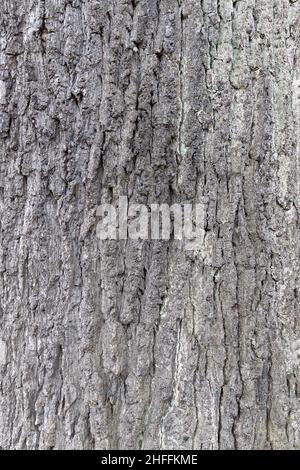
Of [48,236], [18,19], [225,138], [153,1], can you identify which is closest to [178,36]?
[153,1]

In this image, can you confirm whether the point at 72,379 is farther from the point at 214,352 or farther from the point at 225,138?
the point at 225,138

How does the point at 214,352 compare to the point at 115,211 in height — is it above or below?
below

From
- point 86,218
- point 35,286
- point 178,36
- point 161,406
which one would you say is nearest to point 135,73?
point 178,36

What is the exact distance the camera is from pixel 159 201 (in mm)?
1257

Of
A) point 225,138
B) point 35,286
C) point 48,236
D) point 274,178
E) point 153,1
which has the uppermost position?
point 153,1

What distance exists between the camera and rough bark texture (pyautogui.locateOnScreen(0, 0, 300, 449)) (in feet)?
4.09

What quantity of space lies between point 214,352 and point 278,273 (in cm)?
32

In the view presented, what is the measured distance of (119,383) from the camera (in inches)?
49.9

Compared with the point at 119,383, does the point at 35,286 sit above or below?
above

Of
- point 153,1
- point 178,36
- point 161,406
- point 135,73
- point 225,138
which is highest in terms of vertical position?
point 153,1

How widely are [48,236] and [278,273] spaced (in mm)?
746

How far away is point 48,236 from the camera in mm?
1289

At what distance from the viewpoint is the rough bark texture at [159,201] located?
1.25 meters

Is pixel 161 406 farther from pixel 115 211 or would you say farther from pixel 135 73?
pixel 135 73
